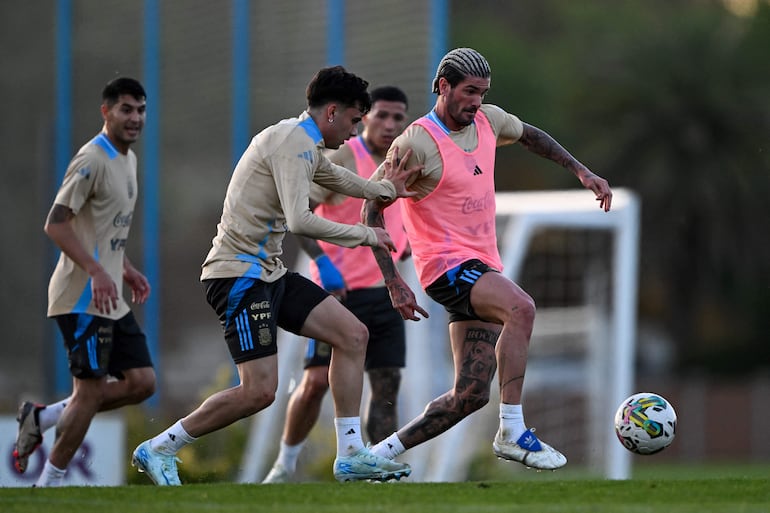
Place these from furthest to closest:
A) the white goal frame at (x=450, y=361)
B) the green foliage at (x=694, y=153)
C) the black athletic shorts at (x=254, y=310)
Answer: the green foliage at (x=694, y=153) < the white goal frame at (x=450, y=361) < the black athletic shorts at (x=254, y=310)

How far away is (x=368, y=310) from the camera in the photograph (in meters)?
10.0

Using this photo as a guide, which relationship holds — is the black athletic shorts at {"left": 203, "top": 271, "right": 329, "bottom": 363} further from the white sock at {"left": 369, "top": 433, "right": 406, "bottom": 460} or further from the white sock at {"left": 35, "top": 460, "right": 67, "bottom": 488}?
the white sock at {"left": 35, "top": 460, "right": 67, "bottom": 488}

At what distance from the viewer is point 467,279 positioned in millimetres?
8461

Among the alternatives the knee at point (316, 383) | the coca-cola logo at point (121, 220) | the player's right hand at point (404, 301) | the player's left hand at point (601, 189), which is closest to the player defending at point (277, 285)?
the player's right hand at point (404, 301)

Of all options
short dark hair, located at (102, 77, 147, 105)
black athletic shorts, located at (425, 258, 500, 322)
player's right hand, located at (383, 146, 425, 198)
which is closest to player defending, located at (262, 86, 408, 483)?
black athletic shorts, located at (425, 258, 500, 322)

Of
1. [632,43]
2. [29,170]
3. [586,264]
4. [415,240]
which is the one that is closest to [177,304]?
[29,170]

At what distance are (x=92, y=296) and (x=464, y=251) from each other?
8.20 feet

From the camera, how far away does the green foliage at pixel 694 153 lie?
37.1 metres

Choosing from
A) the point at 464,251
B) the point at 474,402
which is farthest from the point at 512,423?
the point at 464,251

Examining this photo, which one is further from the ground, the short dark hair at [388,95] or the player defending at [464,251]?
the short dark hair at [388,95]

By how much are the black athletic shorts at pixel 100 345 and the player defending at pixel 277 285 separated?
3.56 feet

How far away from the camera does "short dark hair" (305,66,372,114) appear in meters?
8.20

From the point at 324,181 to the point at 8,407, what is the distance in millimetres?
10166

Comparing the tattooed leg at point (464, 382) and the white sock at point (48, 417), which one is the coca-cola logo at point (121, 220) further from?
the tattooed leg at point (464, 382)
